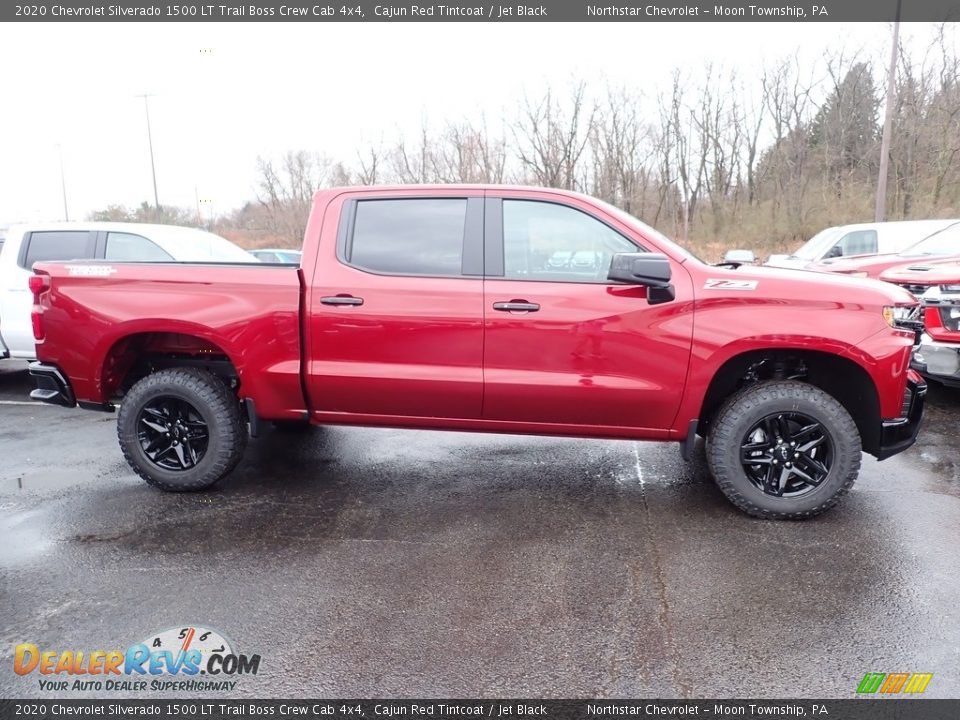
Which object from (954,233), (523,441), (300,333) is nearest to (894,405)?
(523,441)

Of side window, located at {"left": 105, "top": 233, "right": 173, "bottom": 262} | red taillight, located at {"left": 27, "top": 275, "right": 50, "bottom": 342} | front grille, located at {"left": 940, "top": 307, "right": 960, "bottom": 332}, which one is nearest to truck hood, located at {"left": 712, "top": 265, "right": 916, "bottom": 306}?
front grille, located at {"left": 940, "top": 307, "right": 960, "bottom": 332}

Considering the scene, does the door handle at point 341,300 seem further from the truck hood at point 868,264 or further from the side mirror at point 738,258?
the truck hood at point 868,264

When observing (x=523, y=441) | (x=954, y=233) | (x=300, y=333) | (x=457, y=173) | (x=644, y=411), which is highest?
(x=457, y=173)

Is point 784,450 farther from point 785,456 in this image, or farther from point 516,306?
point 516,306

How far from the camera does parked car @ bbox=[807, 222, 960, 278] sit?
6848 mm

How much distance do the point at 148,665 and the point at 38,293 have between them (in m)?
2.81

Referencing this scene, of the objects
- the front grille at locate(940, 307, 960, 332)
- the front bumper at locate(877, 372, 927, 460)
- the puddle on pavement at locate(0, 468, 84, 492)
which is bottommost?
the puddle on pavement at locate(0, 468, 84, 492)

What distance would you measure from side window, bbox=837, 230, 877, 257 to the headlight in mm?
8700

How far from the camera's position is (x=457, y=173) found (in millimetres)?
37000

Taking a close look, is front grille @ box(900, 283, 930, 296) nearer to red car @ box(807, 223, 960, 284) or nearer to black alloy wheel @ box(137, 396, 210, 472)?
red car @ box(807, 223, 960, 284)

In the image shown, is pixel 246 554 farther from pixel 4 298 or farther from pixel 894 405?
pixel 4 298

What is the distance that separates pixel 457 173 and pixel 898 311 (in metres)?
35.4

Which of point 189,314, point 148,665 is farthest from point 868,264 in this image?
point 148,665

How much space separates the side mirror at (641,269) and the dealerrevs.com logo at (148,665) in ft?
8.44
